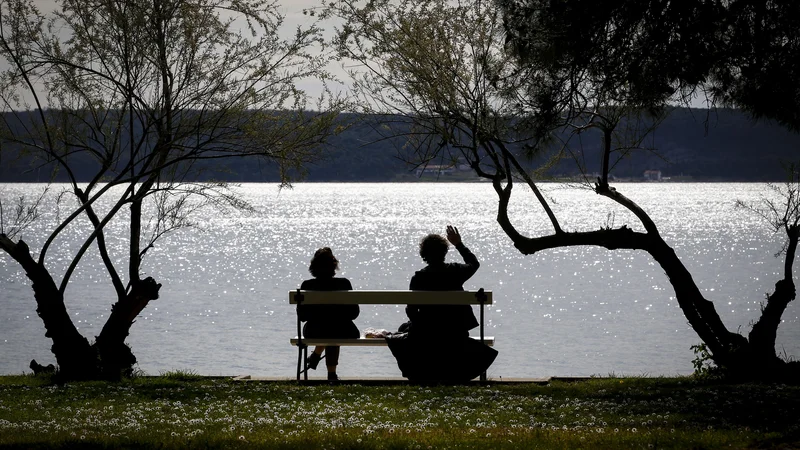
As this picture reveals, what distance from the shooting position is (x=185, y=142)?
37.4 ft

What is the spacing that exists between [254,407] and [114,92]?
517 cm

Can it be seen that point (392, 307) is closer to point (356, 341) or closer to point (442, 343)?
point (356, 341)

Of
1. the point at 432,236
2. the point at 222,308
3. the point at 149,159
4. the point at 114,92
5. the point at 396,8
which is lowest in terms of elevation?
the point at 222,308

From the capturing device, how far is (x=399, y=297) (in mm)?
9648

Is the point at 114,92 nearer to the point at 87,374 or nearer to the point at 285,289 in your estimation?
the point at 87,374

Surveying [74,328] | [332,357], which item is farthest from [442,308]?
[74,328]

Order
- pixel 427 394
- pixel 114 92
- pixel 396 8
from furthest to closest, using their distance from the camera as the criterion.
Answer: pixel 114 92 < pixel 396 8 < pixel 427 394

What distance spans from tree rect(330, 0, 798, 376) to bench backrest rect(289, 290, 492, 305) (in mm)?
1208

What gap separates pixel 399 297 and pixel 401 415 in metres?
2.21

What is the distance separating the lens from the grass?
20.3 ft

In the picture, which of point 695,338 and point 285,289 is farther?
point 285,289

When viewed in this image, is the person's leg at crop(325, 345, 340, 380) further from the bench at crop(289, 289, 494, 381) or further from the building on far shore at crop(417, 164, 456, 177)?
the building on far shore at crop(417, 164, 456, 177)

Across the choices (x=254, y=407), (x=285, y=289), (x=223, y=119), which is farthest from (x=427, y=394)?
(x=285, y=289)

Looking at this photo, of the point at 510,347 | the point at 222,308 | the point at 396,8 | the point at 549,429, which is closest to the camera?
the point at 549,429
